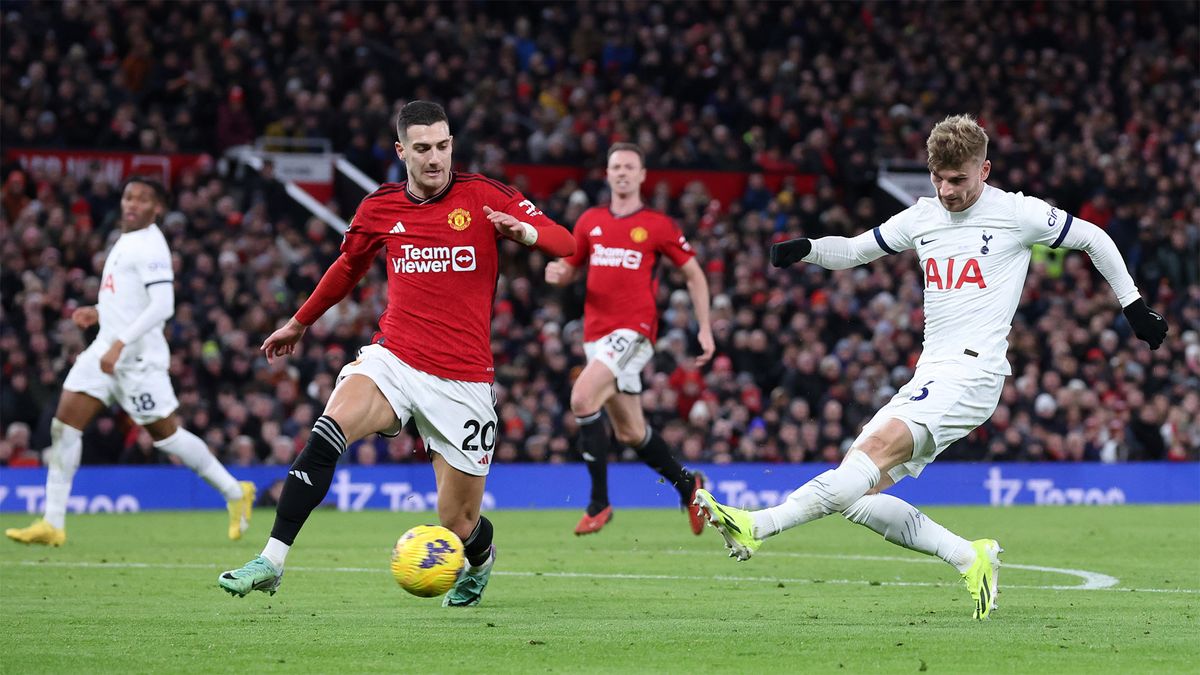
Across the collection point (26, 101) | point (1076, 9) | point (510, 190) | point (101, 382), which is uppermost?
point (1076, 9)

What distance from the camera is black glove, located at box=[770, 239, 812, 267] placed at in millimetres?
8523

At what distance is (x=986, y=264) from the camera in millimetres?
8344

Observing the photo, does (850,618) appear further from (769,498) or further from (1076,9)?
(1076,9)

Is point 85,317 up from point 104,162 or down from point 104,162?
down

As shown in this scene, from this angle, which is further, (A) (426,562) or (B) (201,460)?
(B) (201,460)

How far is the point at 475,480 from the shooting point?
8562 millimetres

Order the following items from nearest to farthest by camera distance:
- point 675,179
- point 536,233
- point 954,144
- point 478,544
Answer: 1. point 954,144
2. point 536,233
3. point 478,544
4. point 675,179

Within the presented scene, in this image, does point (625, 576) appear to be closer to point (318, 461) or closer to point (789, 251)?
point (789, 251)

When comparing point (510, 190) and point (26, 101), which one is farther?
point (26, 101)

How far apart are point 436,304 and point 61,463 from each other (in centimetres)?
641

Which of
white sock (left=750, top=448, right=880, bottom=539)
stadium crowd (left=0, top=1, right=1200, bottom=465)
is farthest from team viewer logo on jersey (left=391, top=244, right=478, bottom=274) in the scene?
stadium crowd (left=0, top=1, right=1200, bottom=465)

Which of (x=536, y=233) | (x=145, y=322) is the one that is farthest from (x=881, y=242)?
(x=145, y=322)

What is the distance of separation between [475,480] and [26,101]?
16708mm

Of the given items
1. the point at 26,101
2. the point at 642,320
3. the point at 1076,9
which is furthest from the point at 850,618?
the point at 1076,9
